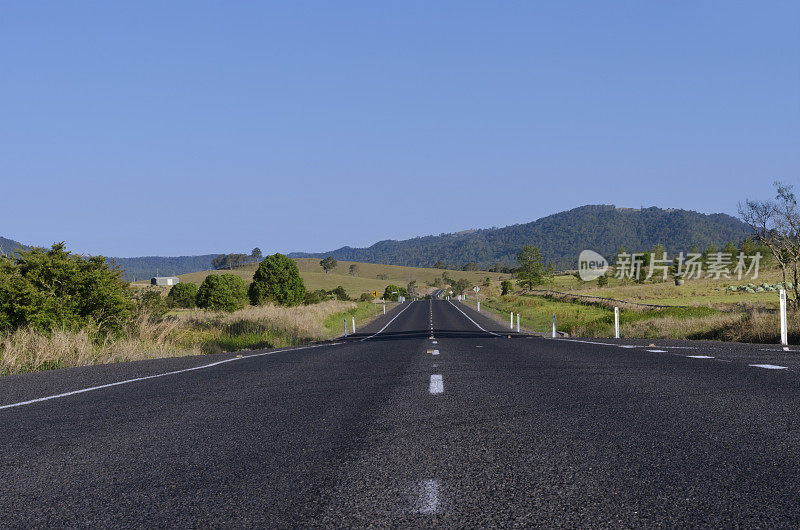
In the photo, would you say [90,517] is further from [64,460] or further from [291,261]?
[291,261]

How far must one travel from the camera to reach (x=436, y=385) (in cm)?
829

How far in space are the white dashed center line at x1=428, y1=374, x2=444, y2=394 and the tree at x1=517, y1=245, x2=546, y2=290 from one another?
112 m

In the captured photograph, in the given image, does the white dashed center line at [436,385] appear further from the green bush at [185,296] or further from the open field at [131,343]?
the green bush at [185,296]

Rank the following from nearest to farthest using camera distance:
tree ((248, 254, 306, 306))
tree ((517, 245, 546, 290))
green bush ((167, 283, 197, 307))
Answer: tree ((248, 254, 306, 306))
green bush ((167, 283, 197, 307))
tree ((517, 245, 546, 290))

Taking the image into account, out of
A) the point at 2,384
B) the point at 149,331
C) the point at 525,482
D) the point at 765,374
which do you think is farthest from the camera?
the point at 149,331

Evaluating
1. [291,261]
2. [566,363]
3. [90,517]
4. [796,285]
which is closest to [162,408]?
[90,517]

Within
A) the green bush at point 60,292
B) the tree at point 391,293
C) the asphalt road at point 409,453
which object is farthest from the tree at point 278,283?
the tree at point 391,293

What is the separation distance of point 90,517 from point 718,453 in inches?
153

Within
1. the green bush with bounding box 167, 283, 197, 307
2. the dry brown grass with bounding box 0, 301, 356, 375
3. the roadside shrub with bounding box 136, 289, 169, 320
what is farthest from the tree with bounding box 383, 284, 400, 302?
Answer: the roadside shrub with bounding box 136, 289, 169, 320

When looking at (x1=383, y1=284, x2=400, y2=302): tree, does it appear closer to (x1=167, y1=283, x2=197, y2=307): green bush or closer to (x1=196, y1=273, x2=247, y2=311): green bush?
(x1=167, y1=283, x2=197, y2=307): green bush

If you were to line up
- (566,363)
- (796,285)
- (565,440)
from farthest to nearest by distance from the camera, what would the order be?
(796,285)
(566,363)
(565,440)

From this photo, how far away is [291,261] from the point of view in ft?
219

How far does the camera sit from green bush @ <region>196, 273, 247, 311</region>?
65.8 metres

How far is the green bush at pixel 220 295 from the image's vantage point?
65.8 meters
